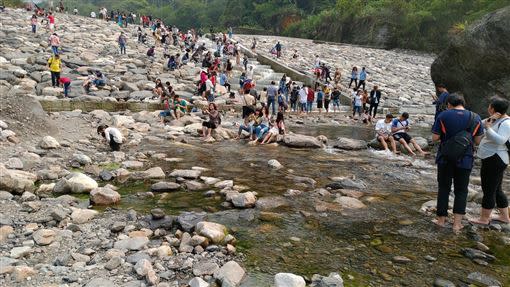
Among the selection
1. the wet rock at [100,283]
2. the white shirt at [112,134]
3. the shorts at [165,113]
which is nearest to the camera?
the wet rock at [100,283]

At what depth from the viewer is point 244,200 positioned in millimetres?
6684

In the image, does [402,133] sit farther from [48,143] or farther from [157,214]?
[48,143]

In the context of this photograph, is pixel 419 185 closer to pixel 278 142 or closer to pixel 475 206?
pixel 475 206

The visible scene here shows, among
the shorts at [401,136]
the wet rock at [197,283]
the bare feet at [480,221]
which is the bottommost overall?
the wet rock at [197,283]

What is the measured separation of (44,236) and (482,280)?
535 centimetres

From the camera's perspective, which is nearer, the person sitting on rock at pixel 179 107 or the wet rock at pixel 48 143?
the wet rock at pixel 48 143

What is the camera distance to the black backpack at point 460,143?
545 centimetres

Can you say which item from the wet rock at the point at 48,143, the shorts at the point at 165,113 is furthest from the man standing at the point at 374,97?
the wet rock at the point at 48,143

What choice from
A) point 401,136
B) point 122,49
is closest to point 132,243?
point 401,136

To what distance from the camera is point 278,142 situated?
1326cm

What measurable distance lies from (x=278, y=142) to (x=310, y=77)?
14.8 m

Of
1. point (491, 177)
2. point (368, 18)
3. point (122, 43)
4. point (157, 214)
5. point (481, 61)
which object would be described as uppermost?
point (368, 18)

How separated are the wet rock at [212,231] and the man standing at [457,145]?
328cm

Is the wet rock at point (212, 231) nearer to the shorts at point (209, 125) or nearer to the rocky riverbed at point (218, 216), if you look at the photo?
the rocky riverbed at point (218, 216)
